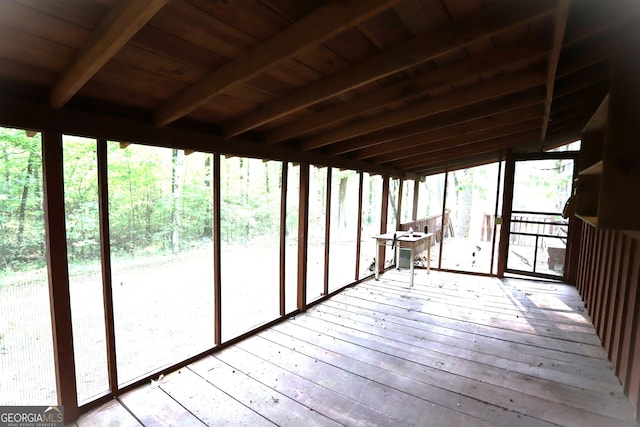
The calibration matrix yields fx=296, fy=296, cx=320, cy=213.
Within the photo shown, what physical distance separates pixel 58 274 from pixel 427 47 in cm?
257

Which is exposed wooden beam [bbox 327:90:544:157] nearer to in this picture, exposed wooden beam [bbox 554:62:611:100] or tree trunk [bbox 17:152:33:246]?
exposed wooden beam [bbox 554:62:611:100]

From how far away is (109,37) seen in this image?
1.15 metres

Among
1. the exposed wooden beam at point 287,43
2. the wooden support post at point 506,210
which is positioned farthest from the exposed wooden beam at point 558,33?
the wooden support post at point 506,210

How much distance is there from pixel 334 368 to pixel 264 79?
243 centimetres

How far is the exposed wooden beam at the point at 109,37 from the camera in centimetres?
103

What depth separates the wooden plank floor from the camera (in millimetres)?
2078

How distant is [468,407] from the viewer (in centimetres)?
217

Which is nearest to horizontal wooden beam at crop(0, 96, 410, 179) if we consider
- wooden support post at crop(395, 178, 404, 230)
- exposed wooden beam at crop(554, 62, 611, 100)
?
exposed wooden beam at crop(554, 62, 611, 100)

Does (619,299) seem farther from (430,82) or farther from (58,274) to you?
(58,274)

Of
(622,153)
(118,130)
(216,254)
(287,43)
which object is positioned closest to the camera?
(287,43)

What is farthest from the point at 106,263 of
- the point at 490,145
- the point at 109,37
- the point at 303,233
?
the point at 490,145

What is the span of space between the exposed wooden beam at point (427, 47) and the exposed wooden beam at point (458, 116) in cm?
160

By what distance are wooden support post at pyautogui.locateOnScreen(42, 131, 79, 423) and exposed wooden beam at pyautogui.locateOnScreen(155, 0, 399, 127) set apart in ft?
2.63

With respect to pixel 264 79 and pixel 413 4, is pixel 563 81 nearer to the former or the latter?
pixel 413 4
